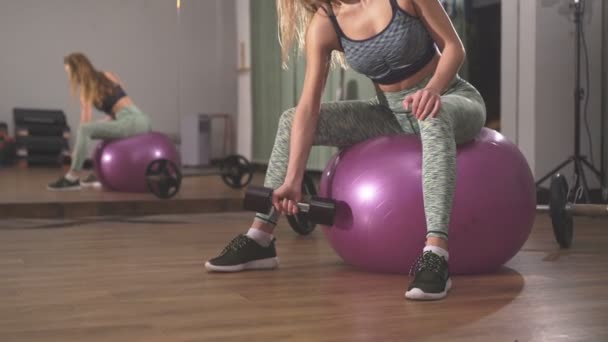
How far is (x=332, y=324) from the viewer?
5.43 feet

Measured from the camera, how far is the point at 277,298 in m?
1.95

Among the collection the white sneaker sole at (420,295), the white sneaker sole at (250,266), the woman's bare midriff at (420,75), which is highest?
the woman's bare midriff at (420,75)

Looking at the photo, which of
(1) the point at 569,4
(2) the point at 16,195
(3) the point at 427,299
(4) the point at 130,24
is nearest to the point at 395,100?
(3) the point at 427,299

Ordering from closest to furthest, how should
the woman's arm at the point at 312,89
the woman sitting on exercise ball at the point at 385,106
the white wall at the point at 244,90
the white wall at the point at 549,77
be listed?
the woman sitting on exercise ball at the point at 385,106 → the woman's arm at the point at 312,89 → the white wall at the point at 549,77 → the white wall at the point at 244,90

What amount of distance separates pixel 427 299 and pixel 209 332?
538 millimetres

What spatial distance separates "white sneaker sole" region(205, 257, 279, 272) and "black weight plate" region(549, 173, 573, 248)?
909 mm

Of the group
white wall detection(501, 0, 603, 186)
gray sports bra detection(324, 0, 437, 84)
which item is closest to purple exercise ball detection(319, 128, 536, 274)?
gray sports bra detection(324, 0, 437, 84)

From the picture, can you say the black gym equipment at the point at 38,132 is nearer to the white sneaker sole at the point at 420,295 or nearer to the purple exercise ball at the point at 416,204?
the purple exercise ball at the point at 416,204

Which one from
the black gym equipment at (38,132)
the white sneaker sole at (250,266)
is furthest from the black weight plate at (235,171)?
the black gym equipment at (38,132)

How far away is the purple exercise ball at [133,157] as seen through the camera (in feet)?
16.3

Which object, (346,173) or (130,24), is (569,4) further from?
(130,24)

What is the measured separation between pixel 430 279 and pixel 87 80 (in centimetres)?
401

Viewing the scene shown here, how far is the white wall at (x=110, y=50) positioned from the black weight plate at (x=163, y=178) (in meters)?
2.50

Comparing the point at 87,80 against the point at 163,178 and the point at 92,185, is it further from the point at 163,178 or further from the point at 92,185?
the point at 163,178
